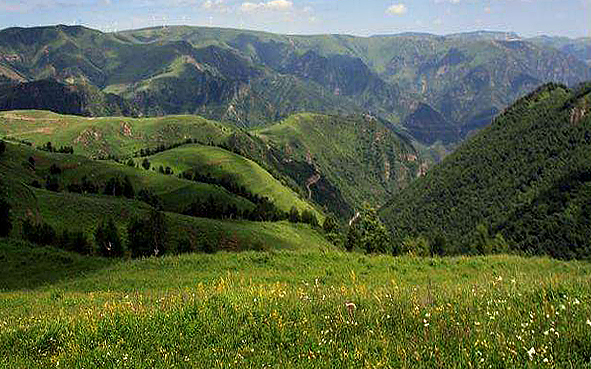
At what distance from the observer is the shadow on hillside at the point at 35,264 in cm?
3575

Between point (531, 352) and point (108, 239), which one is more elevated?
point (531, 352)

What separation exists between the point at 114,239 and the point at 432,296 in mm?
71507

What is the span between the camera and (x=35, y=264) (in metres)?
40.9

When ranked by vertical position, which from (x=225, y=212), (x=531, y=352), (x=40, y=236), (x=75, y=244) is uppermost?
A: (x=531, y=352)

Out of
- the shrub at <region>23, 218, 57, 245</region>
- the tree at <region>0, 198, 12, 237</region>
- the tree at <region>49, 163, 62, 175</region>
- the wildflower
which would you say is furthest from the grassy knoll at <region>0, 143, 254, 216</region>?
the wildflower

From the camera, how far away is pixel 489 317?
9.08m

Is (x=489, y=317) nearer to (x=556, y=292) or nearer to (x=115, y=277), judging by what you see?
(x=556, y=292)

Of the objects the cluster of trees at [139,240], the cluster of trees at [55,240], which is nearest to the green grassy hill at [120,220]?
the cluster of trees at [55,240]

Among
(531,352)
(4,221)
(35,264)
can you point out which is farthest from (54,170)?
(531,352)

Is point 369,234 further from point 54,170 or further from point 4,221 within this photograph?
point 54,170

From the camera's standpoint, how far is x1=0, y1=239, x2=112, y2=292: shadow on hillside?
3575 cm

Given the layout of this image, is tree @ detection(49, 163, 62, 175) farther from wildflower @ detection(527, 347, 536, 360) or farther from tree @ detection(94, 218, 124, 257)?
wildflower @ detection(527, 347, 536, 360)

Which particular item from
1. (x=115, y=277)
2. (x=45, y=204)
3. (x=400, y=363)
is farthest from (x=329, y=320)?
(x=45, y=204)

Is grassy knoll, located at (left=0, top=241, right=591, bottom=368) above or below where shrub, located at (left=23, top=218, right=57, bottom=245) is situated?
above
